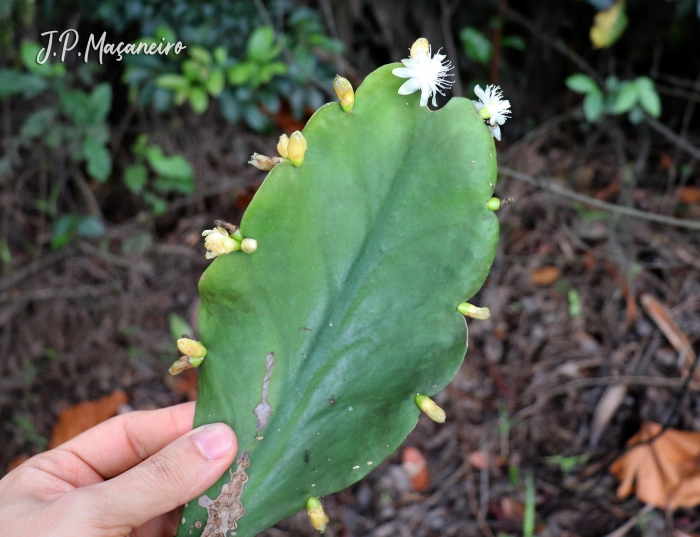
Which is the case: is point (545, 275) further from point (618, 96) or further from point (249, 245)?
point (249, 245)

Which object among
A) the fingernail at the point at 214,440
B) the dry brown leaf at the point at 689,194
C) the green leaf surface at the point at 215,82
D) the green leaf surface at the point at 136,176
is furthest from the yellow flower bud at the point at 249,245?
the dry brown leaf at the point at 689,194

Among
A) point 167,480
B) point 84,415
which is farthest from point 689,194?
point 84,415

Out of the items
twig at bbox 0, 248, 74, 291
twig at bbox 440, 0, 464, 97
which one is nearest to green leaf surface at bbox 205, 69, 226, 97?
twig at bbox 440, 0, 464, 97

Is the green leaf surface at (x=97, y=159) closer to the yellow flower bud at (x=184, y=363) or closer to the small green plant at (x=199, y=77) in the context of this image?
the small green plant at (x=199, y=77)

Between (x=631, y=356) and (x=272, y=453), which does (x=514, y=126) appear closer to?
(x=631, y=356)

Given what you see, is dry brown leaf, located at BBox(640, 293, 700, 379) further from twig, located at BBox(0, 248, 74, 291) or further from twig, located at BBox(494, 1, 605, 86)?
twig, located at BBox(0, 248, 74, 291)

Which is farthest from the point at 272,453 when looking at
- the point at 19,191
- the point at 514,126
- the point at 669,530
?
the point at 19,191

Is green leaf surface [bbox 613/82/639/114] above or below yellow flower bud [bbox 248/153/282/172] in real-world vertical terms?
below
